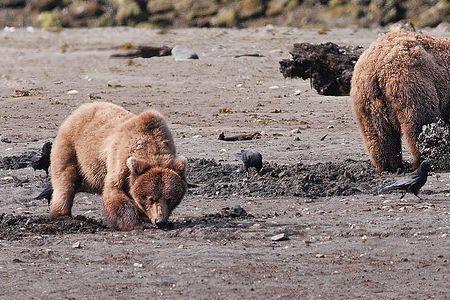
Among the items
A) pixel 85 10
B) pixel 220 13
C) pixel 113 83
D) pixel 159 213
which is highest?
pixel 159 213

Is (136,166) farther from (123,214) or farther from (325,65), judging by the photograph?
(325,65)

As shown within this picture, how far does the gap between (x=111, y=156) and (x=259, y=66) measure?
13001mm

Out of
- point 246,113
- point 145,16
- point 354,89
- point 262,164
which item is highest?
point 354,89

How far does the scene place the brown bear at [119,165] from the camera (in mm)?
10297

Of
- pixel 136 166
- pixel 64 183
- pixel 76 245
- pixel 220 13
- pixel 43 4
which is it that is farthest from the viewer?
pixel 43 4

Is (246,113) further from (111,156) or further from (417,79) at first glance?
(111,156)

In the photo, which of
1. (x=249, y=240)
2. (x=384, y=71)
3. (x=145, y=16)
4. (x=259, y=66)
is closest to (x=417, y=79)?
(x=384, y=71)

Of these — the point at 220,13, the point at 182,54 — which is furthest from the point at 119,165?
the point at 220,13

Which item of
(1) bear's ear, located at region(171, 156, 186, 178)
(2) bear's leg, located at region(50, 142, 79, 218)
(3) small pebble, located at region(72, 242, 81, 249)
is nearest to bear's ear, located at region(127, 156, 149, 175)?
(1) bear's ear, located at region(171, 156, 186, 178)

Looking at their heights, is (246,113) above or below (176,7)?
above

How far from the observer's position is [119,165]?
10.6 m

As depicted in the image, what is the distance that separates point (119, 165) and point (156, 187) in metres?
0.47

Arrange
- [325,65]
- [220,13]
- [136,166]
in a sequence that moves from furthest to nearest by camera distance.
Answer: [220,13], [325,65], [136,166]

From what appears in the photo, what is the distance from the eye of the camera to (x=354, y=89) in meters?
13.2
